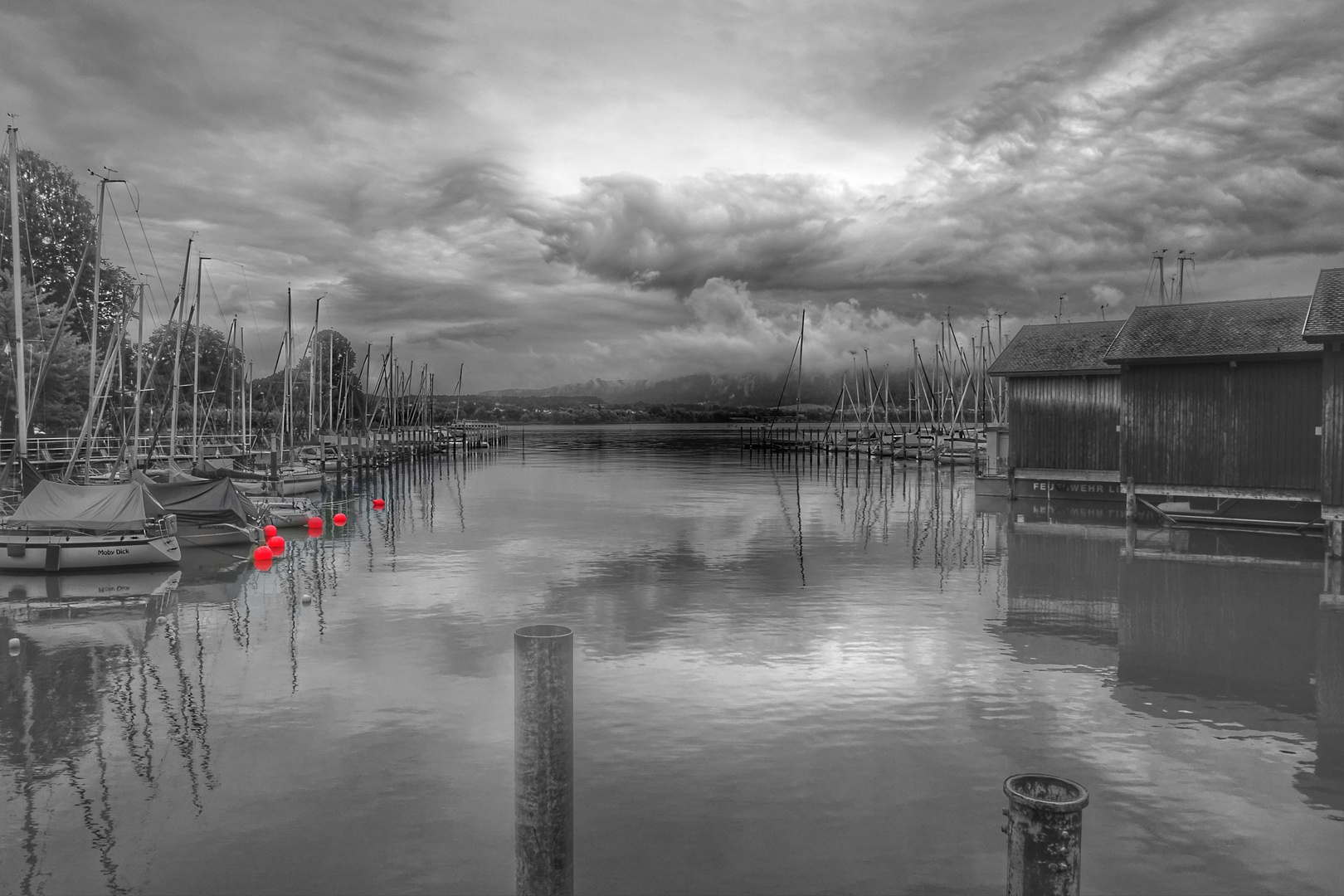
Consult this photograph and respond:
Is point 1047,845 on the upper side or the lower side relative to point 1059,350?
lower

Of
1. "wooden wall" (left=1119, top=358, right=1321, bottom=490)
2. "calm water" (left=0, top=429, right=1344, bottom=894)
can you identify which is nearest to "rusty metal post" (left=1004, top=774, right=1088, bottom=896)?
"calm water" (left=0, top=429, right=1344, bottom=894)

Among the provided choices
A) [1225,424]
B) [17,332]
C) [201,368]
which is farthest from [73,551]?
[201,368]

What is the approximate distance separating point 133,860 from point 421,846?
306 cm

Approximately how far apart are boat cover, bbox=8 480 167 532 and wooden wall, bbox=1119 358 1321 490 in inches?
1438

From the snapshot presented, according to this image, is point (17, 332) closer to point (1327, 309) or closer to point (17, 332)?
point (17, 332)

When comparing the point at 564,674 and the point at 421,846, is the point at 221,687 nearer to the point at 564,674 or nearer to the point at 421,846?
the point at 421,846

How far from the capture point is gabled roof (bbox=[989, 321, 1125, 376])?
44188 mm

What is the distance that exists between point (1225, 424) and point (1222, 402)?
86cm

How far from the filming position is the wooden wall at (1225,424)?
32.9 metres

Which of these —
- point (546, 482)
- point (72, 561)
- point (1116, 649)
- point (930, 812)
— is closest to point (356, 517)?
point (72, 561)

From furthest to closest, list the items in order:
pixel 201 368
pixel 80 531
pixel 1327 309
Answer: pixel 201 368
pixel 1327 309
pixel 80 531

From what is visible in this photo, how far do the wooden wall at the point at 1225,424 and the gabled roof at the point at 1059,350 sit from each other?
6899 millimetres

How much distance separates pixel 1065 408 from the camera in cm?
4450

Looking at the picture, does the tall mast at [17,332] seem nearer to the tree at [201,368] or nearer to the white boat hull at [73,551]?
the white boat hull at [73,551]
